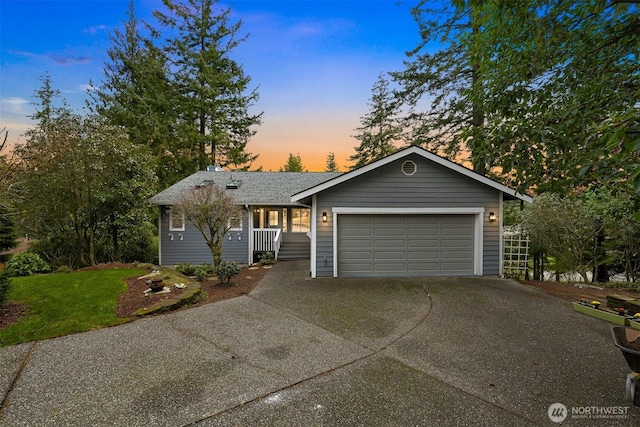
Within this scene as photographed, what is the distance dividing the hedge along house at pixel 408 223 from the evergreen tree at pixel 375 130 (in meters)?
12.9

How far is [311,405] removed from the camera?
9.05ft

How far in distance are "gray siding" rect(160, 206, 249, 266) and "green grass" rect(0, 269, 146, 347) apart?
406 cm

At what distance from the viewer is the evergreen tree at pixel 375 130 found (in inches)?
880

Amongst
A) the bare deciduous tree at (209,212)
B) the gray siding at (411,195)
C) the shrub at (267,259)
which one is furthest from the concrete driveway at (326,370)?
the shrub at (267,259)

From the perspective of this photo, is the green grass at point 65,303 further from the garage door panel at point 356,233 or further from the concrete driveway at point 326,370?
the garage door panel at point 356,233

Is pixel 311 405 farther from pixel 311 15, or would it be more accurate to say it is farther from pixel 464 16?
pixel 464 16

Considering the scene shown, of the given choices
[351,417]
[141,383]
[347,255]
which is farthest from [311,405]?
[347,255]

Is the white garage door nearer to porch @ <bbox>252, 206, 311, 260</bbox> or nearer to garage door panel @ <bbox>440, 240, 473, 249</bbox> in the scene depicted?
garage door panel @ <bbox>440, 240, 473, 249</bbox>

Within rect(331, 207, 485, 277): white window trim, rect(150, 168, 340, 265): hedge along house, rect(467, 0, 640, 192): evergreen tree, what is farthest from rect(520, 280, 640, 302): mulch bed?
rect(150, 168, 340, 265): hedge along house

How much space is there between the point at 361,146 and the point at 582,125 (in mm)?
22095

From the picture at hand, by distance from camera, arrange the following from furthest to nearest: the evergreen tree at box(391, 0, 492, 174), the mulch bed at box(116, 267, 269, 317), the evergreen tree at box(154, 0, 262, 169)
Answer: the evergreen tree at box(154, 0, 262, 169), the evergreen tree at box(391, 0, 492, 174), the mulch bed at box(116, 267, 269, 317)

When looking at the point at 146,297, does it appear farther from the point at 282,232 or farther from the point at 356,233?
the point at 282,232

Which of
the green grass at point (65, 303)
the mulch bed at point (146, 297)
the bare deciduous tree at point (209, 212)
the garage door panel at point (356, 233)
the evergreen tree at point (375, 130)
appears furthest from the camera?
the evergreen tree at point (375, 130)

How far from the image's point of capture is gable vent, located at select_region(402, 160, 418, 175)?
852 cm
